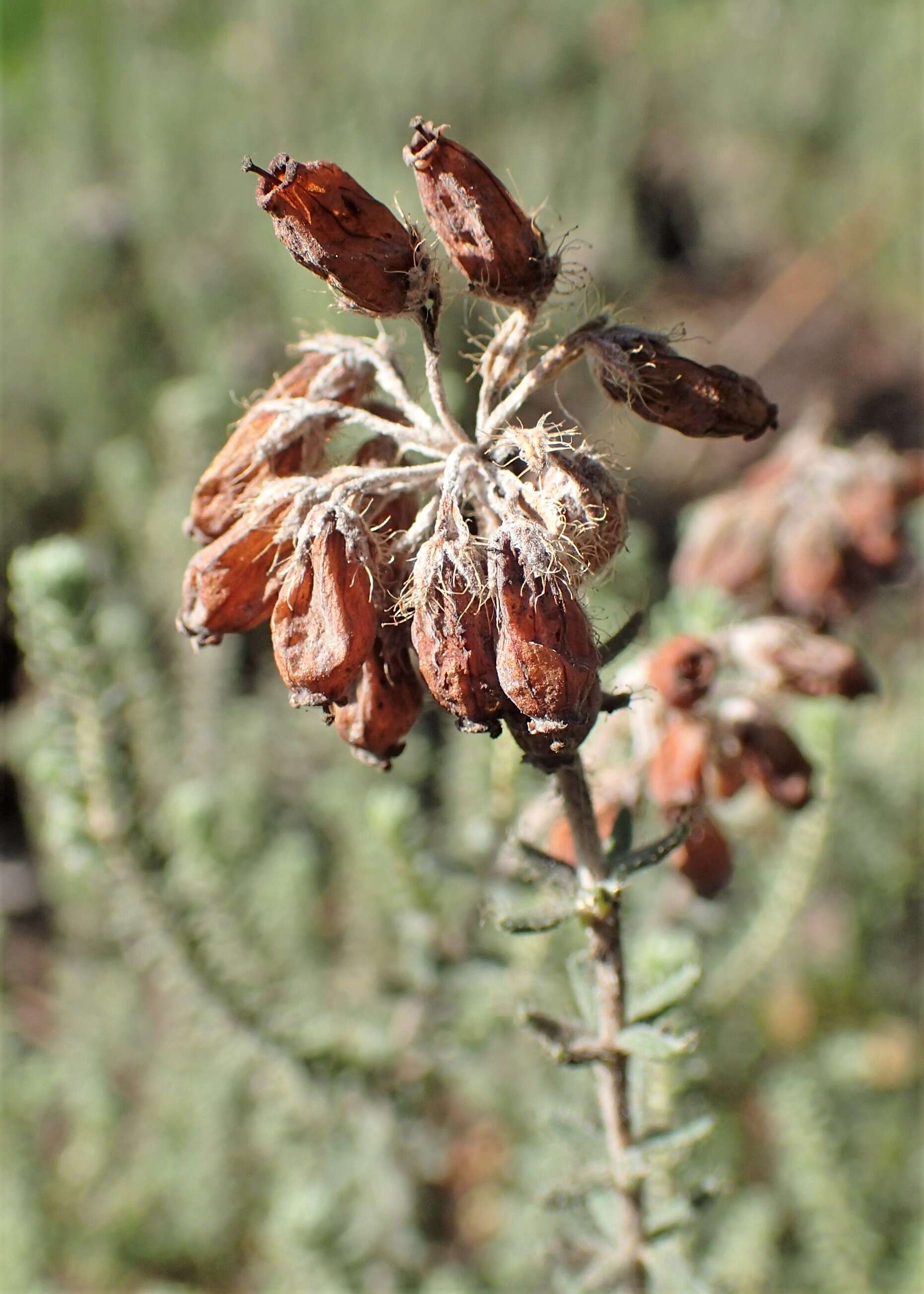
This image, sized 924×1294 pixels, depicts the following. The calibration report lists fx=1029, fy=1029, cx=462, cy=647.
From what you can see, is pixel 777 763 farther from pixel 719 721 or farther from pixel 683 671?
pixel 683 671

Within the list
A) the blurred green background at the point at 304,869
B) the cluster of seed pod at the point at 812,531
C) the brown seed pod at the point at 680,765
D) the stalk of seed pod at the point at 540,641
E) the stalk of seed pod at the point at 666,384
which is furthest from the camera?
the cluster of seed pod at the point at 812,531

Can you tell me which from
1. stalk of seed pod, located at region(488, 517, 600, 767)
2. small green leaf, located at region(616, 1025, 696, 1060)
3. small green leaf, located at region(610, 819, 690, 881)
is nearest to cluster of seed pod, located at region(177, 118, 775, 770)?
stalk of seed pod, located at region(488, 517, 600, 767)

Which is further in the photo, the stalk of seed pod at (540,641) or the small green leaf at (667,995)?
the small green leaf at (667,995)

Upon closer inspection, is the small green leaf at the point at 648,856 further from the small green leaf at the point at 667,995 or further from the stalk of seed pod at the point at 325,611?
the stalk of seed pod at the point at 325,611

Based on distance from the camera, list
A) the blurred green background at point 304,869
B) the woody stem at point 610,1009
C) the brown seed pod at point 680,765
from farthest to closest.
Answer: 1. the blurred green background at point 304,869
2. the brown seed pod at point 680,765
3. the woody stem at point 610,1009

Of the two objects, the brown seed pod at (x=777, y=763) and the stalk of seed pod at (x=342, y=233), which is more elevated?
the stalk of seed pod at (x=342, y=233)

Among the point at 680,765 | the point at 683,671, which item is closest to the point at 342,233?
the point at 683,671

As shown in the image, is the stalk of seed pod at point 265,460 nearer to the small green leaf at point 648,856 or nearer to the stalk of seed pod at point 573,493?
the stalk of seed pod at point 573,493

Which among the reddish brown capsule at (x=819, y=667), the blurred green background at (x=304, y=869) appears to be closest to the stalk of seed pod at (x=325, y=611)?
the blurred green background at (x=304, y=869)

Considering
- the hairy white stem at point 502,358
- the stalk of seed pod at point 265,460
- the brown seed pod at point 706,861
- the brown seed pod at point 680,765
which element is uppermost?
the stalk of seed pod at point 265,460
